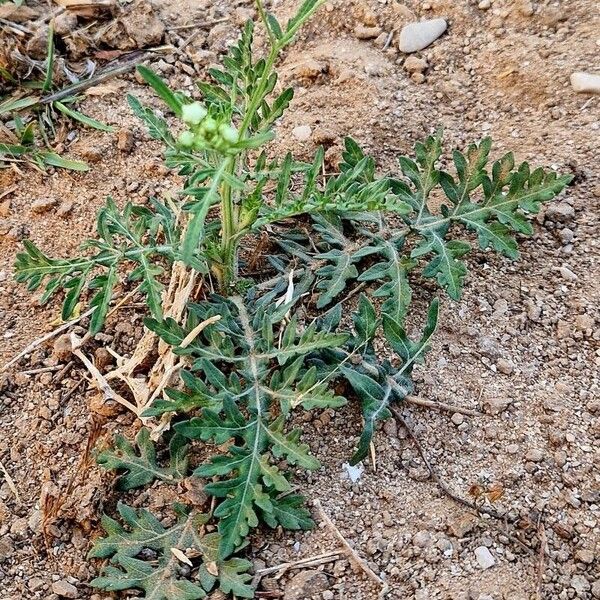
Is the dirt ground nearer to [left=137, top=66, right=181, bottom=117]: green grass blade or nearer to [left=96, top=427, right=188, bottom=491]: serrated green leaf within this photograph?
[left=96, top=427, right=188, bottom=491]: serrated green leaf

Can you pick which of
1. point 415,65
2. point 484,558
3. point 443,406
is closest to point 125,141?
point 415,65

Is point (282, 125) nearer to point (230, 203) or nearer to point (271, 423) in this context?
point (230, 203)

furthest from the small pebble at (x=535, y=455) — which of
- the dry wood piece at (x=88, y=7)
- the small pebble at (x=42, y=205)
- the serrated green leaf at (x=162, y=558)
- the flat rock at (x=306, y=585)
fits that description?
the dry wood piece at (x=88, y=7)

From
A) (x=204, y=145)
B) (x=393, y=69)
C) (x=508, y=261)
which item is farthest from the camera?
(x=393, y=69)

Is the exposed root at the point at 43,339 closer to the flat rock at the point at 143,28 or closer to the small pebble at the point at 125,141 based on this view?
the small pebble at the point at 125,141

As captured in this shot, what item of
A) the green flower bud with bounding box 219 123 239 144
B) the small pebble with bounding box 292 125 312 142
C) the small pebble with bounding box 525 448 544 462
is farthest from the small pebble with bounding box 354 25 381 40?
the small pebble with bounding box 525 448 544 462

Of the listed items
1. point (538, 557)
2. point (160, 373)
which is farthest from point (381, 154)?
point (538, 557)
